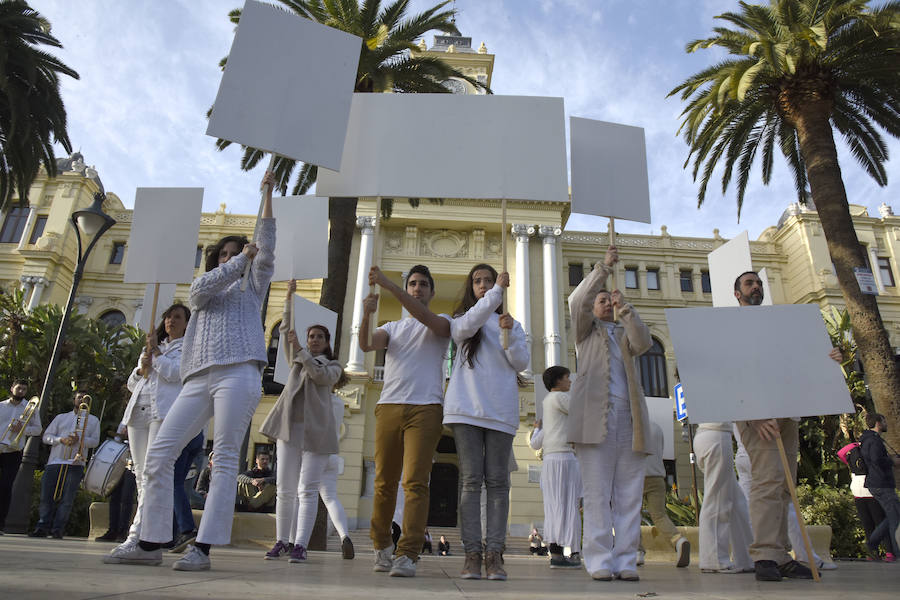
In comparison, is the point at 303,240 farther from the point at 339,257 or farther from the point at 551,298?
the point at 551,298

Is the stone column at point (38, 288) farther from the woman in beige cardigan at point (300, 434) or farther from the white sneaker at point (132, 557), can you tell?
the white sneaker at point (132, 557)

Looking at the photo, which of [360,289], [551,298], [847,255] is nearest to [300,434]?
[847,255]

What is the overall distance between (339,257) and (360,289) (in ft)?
48.6

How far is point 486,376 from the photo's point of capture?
396cm

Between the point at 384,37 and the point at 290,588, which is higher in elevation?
the point at 384,37

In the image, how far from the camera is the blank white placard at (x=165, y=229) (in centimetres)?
518

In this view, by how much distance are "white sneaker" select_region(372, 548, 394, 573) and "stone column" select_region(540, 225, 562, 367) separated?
20.3m

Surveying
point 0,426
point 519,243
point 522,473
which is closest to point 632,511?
point 0,426

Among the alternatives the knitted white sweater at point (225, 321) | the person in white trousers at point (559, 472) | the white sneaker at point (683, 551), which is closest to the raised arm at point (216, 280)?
the knitted white sweater at point (225, 321)

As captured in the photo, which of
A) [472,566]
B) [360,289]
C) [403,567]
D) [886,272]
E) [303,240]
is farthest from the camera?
[886,272]

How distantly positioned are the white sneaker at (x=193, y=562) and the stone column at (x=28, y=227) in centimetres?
3137

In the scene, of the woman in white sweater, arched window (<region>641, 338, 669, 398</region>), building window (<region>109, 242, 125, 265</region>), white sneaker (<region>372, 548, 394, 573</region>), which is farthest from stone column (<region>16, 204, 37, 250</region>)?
the woman in white sweater

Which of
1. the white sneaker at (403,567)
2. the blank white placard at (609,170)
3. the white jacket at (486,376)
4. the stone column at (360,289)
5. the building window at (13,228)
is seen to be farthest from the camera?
the building window at (13,228)

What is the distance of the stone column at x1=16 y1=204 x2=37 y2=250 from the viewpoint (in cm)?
2908
